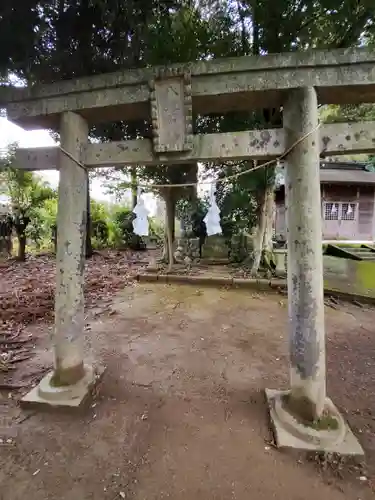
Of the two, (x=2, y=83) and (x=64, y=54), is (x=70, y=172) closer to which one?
(x=64, y=54)

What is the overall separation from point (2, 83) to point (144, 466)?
Answer: 421cm

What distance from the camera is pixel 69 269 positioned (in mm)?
2734

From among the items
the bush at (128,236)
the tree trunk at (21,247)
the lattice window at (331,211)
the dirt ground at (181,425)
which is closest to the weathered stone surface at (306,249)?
the dirt ground at (181,425)

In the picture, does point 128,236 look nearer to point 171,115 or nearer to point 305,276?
point 171,115

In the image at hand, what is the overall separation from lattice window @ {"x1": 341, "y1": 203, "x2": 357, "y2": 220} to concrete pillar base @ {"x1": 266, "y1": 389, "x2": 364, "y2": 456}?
15.6 m

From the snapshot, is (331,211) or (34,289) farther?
(331,211)

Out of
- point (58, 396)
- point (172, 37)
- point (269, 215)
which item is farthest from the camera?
point (269, 215)

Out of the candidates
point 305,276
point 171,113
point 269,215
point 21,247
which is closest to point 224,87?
point 171,113

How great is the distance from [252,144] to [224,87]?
50 cm

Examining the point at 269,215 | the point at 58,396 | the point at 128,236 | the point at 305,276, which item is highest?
the point at 269,215

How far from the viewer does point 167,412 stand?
2693 millimetres

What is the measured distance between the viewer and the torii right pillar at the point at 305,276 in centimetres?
233

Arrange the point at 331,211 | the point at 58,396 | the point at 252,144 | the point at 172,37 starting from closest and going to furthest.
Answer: the point at 252,144, the point at 58,396, the point at 172,37, the point at 331,211

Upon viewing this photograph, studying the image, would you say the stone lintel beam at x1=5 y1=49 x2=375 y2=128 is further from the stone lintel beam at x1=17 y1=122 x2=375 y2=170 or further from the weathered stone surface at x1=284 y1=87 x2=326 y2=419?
the stone lintel beam at x1=17 y1=122 x2=375 y2=170
